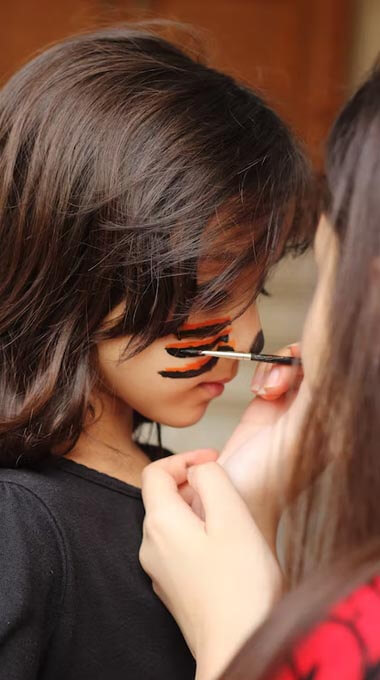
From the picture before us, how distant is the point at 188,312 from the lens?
1.02m

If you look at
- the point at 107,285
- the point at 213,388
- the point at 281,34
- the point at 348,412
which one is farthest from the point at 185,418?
the point at 281,34

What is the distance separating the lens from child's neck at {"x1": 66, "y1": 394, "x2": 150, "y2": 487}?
3.49ft

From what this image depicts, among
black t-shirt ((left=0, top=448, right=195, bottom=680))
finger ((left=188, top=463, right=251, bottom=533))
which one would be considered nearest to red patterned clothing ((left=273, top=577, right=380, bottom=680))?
finger ((left=188, top=463, right=251, bottom=533))

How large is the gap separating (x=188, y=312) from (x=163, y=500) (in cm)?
20

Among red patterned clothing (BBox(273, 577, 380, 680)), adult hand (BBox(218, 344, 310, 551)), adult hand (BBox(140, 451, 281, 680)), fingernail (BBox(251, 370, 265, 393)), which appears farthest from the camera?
fingernail (BBox(251, 370, 265, 393))

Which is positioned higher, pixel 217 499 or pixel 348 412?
pixel 348 412

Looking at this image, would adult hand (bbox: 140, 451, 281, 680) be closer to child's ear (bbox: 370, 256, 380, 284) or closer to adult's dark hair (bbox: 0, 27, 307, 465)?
adult's dark hair (bbox: 0, 27, 307, 465)

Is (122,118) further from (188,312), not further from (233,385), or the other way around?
(233,385)

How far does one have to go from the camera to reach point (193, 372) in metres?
1.05

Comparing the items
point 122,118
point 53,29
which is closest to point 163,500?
point 122,118

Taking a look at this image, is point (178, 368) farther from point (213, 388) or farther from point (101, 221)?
point (101, 221)

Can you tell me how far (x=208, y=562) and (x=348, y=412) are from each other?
20cm

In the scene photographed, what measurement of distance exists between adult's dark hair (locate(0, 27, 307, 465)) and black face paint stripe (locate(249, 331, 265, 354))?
6 cm

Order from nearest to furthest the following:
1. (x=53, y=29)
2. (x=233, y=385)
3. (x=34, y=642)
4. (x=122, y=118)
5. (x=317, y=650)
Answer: (x=317, y=650), (x=34, y=642), (x=122, y=118), (x=233, y=385), (x=53, y=29)
